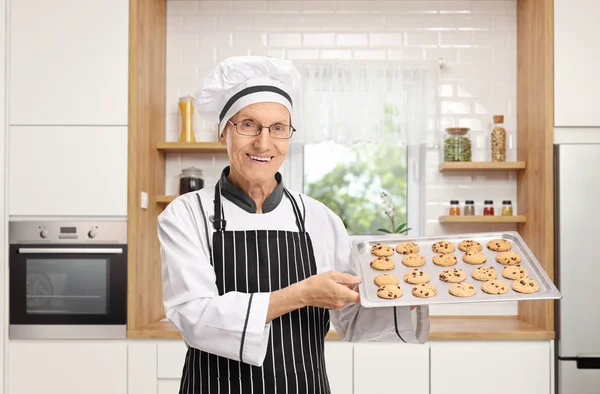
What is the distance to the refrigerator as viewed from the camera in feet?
10.6

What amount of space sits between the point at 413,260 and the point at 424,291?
22cm

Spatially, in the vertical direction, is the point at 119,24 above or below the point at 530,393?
above

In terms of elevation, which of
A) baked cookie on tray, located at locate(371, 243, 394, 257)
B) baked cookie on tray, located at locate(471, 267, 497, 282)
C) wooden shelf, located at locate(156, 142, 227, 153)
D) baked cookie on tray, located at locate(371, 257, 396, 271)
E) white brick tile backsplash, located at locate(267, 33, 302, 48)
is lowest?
baked cookie on tray, located at locate(471, 267, 497, 282)

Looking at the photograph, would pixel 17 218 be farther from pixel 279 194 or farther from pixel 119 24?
pixel 279 194

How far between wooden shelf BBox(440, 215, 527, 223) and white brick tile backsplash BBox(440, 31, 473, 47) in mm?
1072

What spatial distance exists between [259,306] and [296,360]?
0.24 metres

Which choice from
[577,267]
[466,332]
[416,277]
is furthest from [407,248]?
[577,267]

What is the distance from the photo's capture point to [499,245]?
209 centimetres

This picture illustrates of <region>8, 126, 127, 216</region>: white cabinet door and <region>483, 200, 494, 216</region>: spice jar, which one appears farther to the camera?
<region>483, 200, 494, 216</region>: spice jar

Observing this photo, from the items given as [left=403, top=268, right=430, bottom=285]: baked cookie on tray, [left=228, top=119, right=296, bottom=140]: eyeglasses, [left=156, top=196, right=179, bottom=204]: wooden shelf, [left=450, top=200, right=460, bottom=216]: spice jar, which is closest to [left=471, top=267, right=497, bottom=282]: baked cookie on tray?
[left=403, top=268, right=430, bottom=285]: baked cookie on tray

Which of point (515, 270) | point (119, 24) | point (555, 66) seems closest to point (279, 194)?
point (515, 270)

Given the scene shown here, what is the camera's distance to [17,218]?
132 inches

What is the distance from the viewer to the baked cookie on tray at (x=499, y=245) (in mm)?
2076

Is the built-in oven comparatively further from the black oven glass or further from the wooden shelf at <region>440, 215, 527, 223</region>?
the wooden shelf at <region>440, 215, 527, 223</region>
